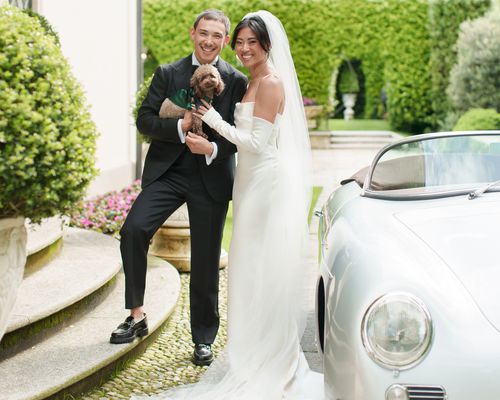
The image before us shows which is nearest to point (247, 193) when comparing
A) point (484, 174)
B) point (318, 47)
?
point (484, 174)

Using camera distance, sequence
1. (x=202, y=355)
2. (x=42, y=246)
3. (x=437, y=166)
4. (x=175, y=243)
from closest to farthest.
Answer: (x=437, y=166) → (x=202, y=355) → (x=42, y=246) → (x=175, y=243)

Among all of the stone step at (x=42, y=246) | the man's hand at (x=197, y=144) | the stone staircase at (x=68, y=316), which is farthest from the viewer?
the stone step at (x=42, y=246)

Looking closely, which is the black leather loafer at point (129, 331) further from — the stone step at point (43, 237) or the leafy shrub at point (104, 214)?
the leafy shrub at point (104, 214)

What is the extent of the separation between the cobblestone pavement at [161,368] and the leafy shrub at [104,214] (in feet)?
9.88

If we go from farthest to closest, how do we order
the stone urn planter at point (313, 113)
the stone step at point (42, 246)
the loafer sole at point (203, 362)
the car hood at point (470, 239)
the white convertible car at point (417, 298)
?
the stone urn planter at point (313, 113) → the stone step at point (42, 246) → the loafer sole at point (203, 362) → the car hood at point (470, 239) → the white convertible car at point (417, 298)

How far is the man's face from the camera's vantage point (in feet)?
14.0

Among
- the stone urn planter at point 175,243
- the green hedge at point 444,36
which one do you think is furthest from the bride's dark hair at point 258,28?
the green hedge at point 444,36

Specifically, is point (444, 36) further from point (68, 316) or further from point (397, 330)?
point (397, 330)

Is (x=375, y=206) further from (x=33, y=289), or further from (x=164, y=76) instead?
(x=33, y=289)

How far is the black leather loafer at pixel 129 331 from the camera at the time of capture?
430 cm

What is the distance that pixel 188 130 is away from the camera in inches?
168

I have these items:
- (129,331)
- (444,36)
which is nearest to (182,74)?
(129,331)

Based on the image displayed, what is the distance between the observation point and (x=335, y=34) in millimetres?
23406

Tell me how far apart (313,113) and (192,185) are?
61.7 feet
